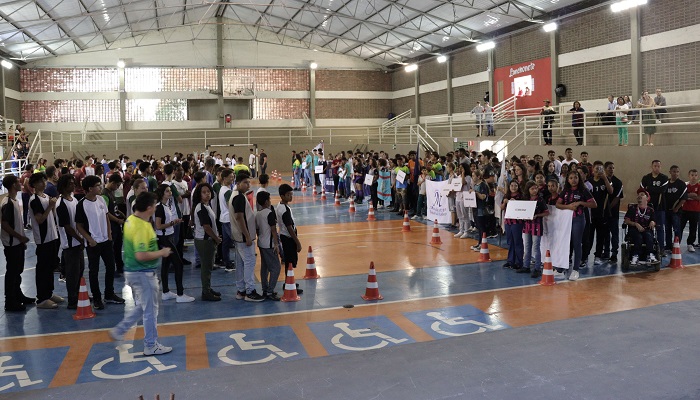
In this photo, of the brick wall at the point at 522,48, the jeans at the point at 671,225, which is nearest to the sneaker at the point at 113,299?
the jeans at the point at 671,225

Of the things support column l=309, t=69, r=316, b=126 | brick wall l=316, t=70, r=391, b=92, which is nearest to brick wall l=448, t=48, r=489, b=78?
brick wall l=316, t=70, r=391, b=92

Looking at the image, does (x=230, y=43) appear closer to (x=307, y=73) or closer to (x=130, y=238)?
(x=307, y=73)

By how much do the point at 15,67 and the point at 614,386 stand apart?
44463 millimetres

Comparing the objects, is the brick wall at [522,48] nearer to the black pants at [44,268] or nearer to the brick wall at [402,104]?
the brick wall at [402,104]

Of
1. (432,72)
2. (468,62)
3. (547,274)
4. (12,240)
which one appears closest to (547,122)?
(468,62)

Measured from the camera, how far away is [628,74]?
2534 cm

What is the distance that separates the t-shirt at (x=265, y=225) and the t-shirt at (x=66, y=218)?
265cm

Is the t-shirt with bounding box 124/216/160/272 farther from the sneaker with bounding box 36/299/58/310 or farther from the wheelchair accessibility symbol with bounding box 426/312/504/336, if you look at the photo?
the wheelchair accessibility symbol with bounding box 426/312/504/336

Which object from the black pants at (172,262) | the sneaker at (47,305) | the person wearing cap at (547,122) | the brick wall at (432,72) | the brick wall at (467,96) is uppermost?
the brick wall at (432,72)

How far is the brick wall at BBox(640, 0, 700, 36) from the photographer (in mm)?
22203

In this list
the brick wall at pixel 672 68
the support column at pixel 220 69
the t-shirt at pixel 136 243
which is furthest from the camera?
the support column at pixel 220 69

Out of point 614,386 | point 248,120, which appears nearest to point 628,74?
point 614,386

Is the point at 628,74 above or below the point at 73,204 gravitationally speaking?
above

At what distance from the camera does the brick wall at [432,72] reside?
1612 inches
